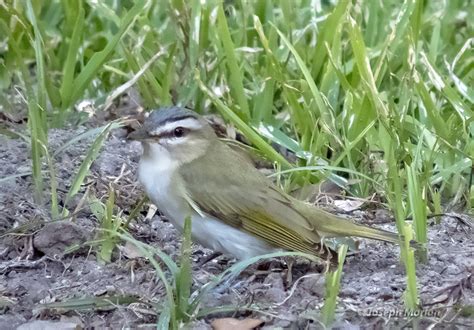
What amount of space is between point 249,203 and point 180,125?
49cm

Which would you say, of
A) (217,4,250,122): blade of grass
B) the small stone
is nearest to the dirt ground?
the small stone

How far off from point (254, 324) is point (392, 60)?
111 inches

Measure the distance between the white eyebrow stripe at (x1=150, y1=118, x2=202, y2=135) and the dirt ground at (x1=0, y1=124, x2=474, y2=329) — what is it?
0.54 meters

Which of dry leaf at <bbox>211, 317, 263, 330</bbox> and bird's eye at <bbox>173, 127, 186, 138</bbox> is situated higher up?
bird's eye at <bbox>173, 127, 186, 138</bbox>

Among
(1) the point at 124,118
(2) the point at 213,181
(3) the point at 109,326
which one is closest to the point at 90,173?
(1) the point at 124,118

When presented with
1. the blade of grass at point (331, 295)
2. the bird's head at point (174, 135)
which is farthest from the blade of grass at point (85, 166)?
the blade of grass at point (331, 295)

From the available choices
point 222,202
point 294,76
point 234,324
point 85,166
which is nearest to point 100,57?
point 294,76

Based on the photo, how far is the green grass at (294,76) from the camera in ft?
19.7

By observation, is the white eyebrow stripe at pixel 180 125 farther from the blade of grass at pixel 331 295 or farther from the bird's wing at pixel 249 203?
the blade of grass at pixel 331 295

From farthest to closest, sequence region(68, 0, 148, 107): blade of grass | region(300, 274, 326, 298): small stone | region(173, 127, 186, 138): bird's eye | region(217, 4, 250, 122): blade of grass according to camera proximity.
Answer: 1. region(217, 4, 250, 122): blade of grass
2. region(68, 0, 148, 107): blade of grass
3. region(173, 127, 186, 138): bird's eye
4. region(300, 274, 326, 298): small stone

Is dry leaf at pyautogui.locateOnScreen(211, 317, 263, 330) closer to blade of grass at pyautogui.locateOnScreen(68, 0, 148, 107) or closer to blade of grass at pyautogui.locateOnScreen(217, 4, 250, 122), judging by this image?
blade of grass at pyautogui.locateOnScreen(217, 4, 250, 122)

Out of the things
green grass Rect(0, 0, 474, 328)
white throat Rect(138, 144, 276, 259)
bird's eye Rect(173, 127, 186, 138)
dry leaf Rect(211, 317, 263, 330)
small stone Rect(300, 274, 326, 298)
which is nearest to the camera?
dry leaf Rect(211, 317, 263, 330)

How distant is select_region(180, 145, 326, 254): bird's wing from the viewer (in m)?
5.30

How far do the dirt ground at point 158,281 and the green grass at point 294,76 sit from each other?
16 centimetres
